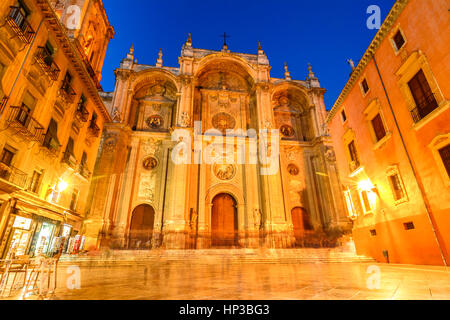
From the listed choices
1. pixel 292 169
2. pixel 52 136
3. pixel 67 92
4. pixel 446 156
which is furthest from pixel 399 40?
pixel 52 136

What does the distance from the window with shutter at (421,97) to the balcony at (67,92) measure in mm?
17186

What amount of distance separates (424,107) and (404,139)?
1.38 metres

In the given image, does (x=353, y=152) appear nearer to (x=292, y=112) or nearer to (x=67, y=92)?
(x=292, y=112)

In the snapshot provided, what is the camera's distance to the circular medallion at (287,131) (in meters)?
23.9

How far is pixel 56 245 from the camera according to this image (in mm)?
11453

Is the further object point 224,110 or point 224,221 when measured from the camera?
point 224,110

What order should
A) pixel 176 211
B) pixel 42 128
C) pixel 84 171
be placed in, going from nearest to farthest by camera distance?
pixel 42 128 < pixel 84 171 < pixel 176 211

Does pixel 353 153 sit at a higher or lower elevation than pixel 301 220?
higher

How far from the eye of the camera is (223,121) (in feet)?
74.6

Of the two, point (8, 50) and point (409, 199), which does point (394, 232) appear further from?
point (8, 50)

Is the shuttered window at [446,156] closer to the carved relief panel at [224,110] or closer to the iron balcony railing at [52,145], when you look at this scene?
the carved relief panel at [224,110]

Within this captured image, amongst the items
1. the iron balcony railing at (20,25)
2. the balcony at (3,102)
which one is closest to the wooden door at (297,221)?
the balcony at (3,102)
